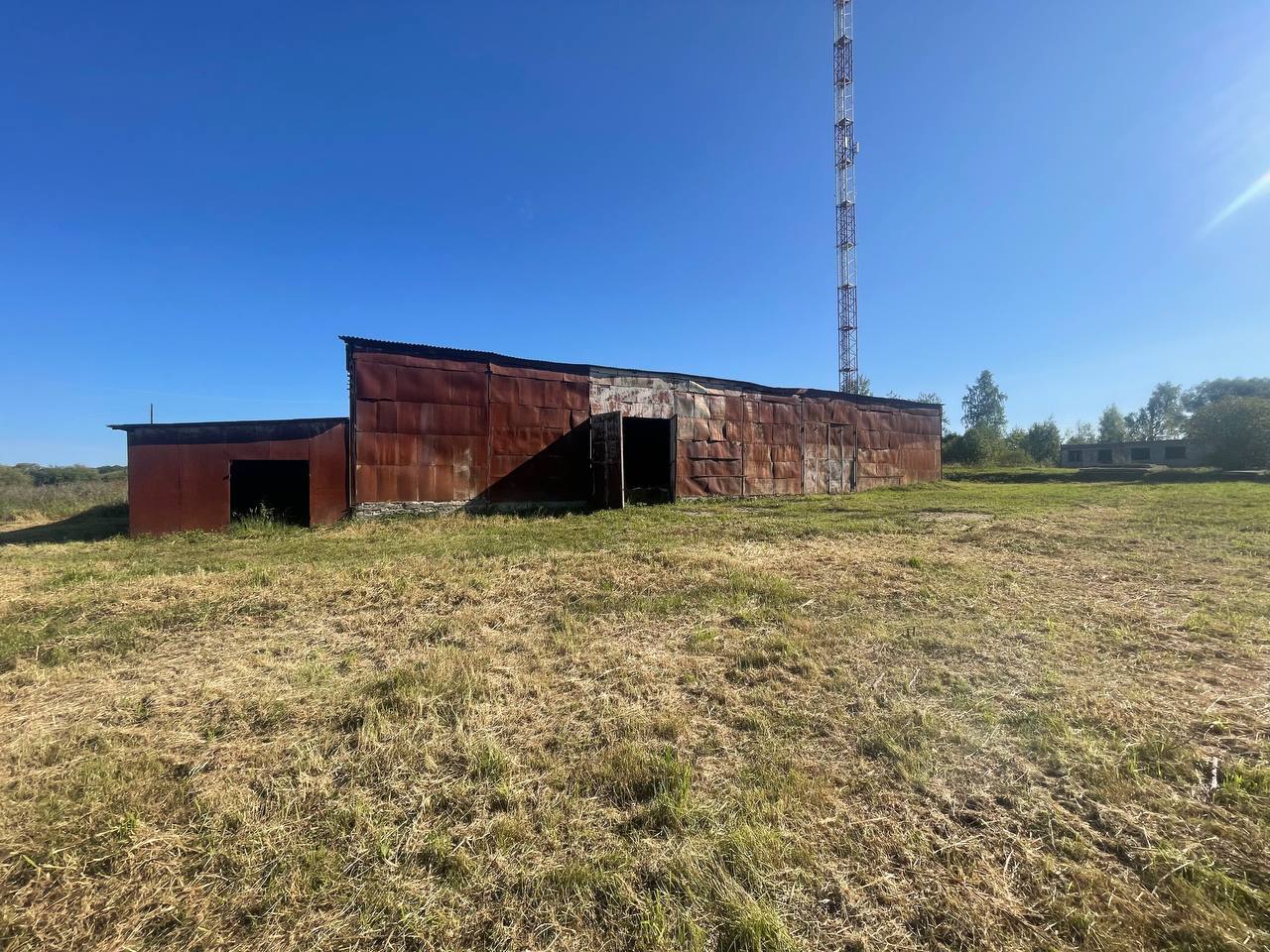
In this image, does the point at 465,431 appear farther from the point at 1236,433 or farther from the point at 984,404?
the point at 984,404

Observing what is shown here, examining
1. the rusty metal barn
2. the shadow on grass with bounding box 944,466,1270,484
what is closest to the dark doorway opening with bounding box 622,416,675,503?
the rusty metal barn

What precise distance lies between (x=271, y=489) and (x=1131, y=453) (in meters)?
72.0

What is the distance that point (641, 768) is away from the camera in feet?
9.02

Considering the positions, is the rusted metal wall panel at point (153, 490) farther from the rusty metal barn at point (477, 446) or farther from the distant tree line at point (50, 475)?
the distant tree line at point (50, 475)

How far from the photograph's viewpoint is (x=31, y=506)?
1877 centimetres

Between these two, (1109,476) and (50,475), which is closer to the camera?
(1109,476)

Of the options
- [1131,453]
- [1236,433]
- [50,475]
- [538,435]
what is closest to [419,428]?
[538,435]

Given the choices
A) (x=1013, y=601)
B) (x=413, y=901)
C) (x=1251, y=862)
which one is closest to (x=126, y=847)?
(x=413, y=901)

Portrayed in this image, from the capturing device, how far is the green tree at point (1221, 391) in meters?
60.8

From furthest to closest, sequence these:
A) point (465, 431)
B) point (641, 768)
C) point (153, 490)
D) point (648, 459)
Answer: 1. point (648, 459)
2. point (465, 431)
3. point (153, 490)
4. point (641, 768)

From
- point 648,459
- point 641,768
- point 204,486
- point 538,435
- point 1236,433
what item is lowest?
point 641,768

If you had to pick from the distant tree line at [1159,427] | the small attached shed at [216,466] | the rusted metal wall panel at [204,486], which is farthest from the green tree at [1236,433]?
the rusted metal wall panel at [204,486]

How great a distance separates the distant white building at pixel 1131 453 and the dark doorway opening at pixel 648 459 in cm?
5105

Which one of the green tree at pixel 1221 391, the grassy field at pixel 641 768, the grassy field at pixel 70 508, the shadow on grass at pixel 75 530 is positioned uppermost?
the green tree at pixel 1221 391
